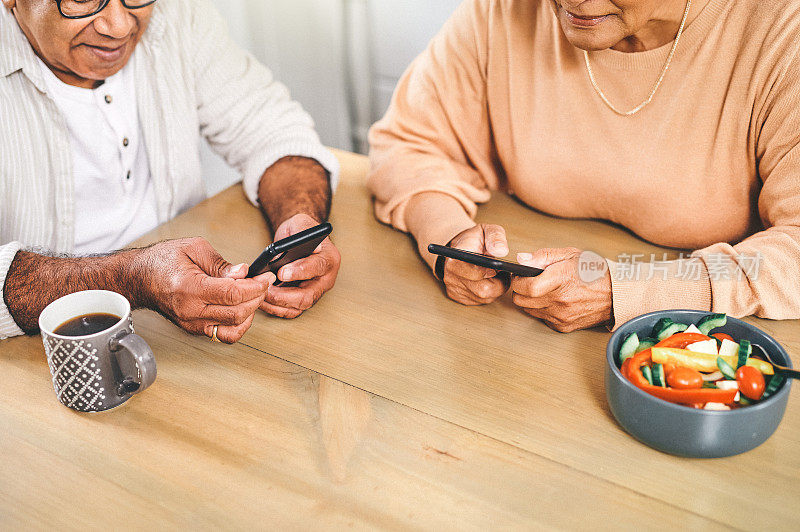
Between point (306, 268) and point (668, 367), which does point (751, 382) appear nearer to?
point (668, 367)

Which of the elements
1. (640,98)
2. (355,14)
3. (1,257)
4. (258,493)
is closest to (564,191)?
(640,98)

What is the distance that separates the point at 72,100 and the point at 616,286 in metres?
1.06

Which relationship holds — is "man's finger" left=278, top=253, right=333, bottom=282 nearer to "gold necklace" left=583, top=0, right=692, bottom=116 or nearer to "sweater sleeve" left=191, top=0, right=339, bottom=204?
"sweater sleeve" left=191, top=0, right=339, bottom=204

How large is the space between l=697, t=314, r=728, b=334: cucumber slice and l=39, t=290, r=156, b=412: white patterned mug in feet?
2.25

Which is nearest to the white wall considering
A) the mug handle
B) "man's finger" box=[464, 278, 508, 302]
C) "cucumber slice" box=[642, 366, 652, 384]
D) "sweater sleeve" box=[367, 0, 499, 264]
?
"sweater sleeve" box=[367, 0, 499, 264]

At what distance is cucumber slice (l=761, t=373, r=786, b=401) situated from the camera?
779 millimetres

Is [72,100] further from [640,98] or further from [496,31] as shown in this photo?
[640,98]

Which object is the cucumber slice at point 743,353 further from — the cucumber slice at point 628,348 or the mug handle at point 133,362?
the mug handle at point 133,362

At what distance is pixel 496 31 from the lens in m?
1.30

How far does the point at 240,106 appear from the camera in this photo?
60.5 inches

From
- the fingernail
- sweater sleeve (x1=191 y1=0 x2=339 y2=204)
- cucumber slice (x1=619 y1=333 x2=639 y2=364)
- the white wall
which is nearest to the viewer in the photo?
cucumber slice (x1=619 y1=333 x2=639 y2=364)

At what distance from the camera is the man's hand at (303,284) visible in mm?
1068

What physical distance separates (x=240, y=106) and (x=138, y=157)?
245 millimetres

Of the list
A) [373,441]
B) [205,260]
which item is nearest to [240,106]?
[205,260]
